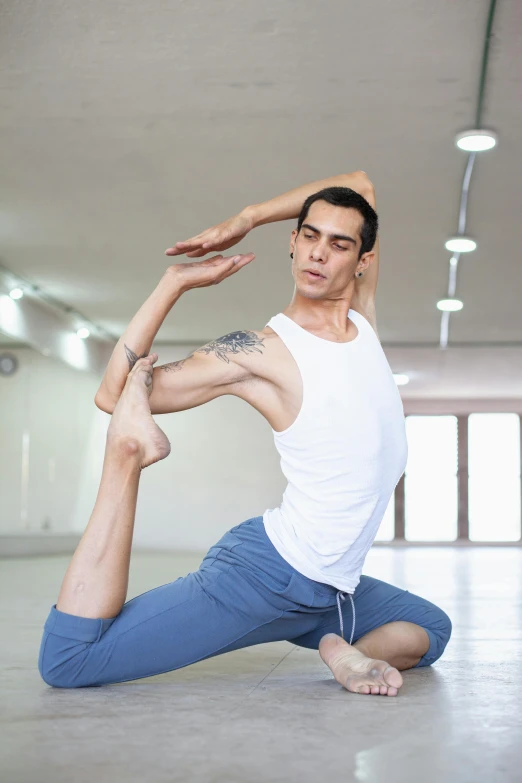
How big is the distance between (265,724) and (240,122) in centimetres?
448

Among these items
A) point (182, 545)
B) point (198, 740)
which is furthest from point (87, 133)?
point (182, 545)

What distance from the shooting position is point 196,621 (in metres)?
2.07

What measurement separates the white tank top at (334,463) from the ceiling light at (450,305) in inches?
328

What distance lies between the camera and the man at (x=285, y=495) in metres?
2.04

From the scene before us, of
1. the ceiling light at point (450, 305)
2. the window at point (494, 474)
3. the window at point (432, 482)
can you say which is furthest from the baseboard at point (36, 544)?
the window at point (494, 474)

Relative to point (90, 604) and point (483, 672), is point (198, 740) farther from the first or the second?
point (483, 672)

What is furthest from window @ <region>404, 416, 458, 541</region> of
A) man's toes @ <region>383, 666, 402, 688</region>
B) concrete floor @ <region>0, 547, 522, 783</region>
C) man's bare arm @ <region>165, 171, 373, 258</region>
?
man's toes @ <region>383, 666, 402, 688</region>

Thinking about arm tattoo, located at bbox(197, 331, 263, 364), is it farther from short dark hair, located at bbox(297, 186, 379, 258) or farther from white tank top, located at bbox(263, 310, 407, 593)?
short dark hair, located at bbox(297, 186, 379, 258)

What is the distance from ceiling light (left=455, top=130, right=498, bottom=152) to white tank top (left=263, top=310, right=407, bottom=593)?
3.87m

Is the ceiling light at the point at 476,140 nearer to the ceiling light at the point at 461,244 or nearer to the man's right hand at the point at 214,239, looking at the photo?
the ceiling light at the point at 461,244

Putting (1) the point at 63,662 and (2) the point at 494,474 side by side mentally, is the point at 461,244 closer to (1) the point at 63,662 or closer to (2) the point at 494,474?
(1) the point at 63,662

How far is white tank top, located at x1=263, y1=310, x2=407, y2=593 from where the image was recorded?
2.10m

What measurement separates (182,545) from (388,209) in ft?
24.6

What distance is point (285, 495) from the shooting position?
86.8 inches
